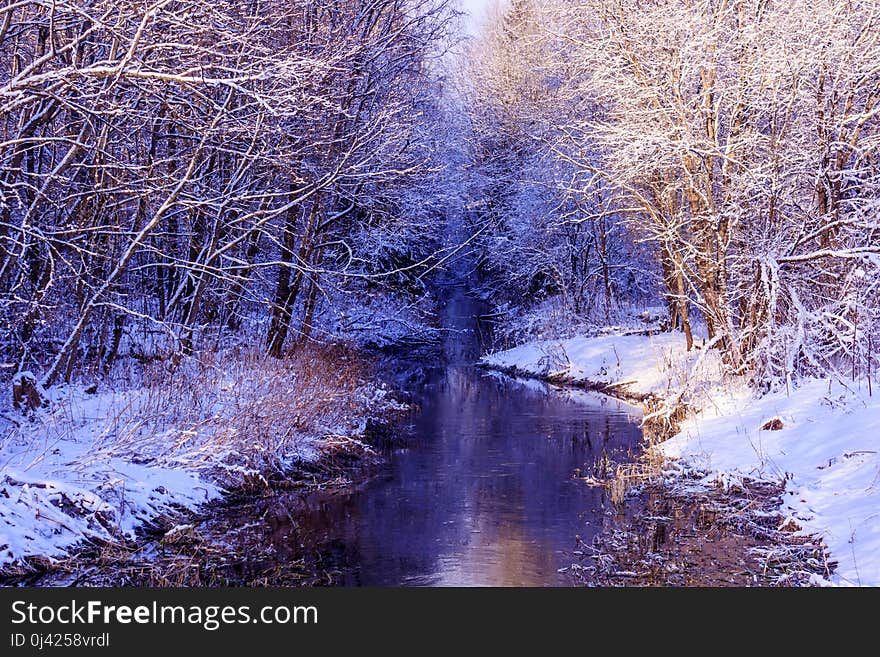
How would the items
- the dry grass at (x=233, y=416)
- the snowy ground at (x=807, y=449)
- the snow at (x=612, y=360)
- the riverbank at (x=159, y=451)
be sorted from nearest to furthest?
1. the snowy ground at (x=807, y=449)
2. the riverbank at (x=159, y=451)
3. the dry grass at (x=233, y=416)
4. the snow at (x=612, y=360)

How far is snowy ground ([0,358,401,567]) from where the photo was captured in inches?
327

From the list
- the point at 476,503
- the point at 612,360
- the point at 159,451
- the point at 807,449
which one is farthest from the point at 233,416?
the point at 612,360

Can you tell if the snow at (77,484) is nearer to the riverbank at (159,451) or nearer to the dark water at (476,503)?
the riverbank at (159,451)

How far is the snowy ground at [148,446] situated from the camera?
830 centimetres

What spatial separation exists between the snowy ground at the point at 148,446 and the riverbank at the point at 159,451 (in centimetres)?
2

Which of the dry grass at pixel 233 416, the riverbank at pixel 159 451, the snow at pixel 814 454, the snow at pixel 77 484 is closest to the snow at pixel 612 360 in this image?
the snow at pixel 814 454

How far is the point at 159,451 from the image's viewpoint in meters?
10.5

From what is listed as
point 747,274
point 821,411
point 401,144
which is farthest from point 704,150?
point 401,144

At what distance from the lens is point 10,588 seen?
720cm

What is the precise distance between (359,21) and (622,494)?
35.9ft

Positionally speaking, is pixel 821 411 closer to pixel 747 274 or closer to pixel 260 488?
pixel 747 274

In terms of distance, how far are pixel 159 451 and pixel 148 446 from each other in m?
0.14

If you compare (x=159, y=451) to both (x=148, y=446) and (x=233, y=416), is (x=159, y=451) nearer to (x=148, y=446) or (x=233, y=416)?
(x=148, y=446)

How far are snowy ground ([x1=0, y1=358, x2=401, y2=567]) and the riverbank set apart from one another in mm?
17
